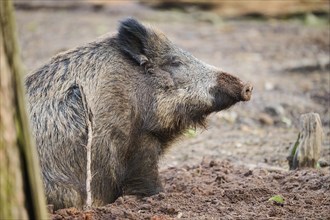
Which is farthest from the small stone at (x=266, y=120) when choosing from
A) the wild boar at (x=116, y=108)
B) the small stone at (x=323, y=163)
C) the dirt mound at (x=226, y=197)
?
the wild boar at (x=116, y=108)

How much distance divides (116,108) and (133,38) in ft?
2.30

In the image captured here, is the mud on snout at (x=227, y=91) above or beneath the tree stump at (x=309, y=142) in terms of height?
above

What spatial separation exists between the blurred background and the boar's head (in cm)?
117

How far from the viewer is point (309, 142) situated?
6.46 m

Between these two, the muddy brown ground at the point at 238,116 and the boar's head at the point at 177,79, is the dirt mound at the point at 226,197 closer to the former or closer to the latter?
the muddy brown ground at the point at 238,116

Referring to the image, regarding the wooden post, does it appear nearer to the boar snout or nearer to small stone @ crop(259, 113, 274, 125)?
the boar snout

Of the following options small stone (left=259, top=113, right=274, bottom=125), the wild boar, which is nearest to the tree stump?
the wild boar

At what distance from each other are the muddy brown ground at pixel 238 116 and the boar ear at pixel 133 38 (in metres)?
0.88

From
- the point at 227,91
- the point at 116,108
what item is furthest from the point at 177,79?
the point at 116,108

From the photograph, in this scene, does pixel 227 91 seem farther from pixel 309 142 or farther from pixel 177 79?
pixel 309 142

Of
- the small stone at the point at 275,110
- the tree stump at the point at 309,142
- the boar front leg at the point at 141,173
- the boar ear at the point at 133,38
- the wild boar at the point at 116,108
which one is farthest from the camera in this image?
the small stone at the point at 275,110

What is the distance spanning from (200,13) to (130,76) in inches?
445

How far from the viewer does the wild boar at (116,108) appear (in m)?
5.41

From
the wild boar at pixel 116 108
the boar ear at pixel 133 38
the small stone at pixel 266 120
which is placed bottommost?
the small stone at pixel 266 120
